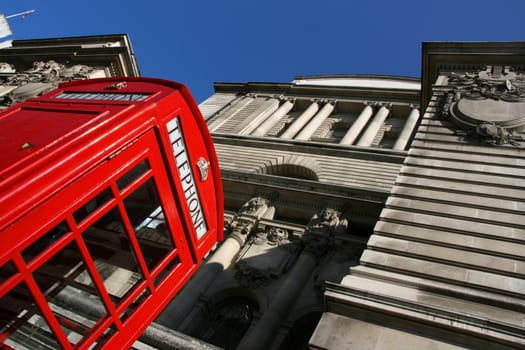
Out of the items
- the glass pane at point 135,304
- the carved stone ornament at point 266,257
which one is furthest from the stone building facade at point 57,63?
the glass pane at point 135,304

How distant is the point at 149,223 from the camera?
26.5ft

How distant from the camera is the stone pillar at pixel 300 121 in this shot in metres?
24.9

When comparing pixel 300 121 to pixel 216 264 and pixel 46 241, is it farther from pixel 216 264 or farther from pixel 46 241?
pixel 46 241

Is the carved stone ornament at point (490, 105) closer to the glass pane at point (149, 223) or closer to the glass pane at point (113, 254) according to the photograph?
the glass pane at point (149, 223)

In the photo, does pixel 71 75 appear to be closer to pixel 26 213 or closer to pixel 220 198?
pixel 220 198

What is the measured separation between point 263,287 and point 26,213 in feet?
30.8

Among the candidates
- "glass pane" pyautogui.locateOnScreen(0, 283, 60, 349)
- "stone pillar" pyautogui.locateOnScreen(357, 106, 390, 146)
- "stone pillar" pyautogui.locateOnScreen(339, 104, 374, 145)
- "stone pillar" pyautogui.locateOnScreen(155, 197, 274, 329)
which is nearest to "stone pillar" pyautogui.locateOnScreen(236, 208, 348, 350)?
"stone pillar" pyautogui.locateOnScreen(155, 197, 274, 329)

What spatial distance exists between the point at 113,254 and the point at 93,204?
1.19 meters

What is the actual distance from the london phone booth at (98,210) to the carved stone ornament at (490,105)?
6.77 meters

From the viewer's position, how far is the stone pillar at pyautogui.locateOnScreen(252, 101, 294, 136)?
82.8 feet

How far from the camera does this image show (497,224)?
335 inches

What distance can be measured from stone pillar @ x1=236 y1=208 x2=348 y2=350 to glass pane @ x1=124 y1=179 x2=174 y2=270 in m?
4.54

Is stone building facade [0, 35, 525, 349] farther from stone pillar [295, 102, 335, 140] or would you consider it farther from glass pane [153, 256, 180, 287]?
glass pane [153, 256, 180, 287]

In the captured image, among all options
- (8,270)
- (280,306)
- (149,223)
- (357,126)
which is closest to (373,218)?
(280,306)
